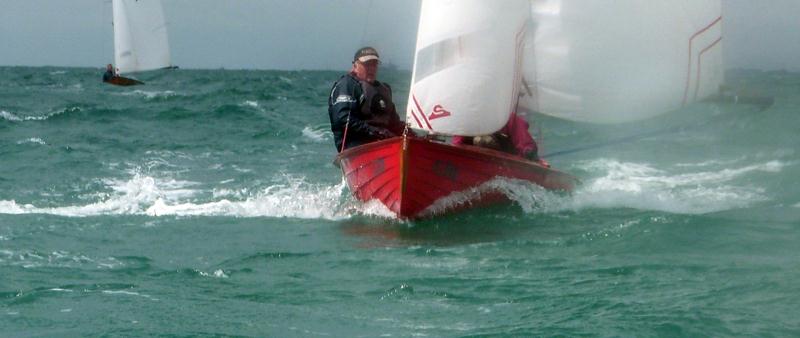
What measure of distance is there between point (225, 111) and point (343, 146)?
22.0 m

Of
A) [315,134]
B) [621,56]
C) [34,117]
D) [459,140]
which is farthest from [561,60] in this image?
[34,117]

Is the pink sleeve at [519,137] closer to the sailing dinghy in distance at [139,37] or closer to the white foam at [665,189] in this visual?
the white foam at [665,189]

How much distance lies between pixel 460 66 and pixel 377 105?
1.40 meters

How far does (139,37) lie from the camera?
44281mm

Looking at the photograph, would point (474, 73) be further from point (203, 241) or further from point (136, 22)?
point (136, 22)

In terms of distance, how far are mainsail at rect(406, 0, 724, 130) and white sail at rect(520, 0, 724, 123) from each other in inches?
0.4

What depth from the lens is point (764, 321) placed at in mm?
6621

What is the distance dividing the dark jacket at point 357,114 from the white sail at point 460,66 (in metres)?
0.90

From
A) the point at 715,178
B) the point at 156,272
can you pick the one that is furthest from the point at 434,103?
the point at 715,178

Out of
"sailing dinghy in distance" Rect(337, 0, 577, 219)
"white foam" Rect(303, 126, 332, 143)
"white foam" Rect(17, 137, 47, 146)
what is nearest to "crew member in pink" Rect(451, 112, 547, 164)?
"sailing dinghy in distance" Rect(337, 0, 577, 219)

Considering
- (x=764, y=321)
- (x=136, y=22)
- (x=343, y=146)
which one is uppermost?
(x=136, y=22)

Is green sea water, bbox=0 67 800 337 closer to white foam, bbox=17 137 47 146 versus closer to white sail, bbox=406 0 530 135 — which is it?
white sail, bbox=406 0 530 135

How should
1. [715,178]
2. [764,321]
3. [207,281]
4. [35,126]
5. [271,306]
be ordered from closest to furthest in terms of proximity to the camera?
[764,321], [271,306], [207,281], [715,178], [35,126]

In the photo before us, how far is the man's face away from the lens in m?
11.7
